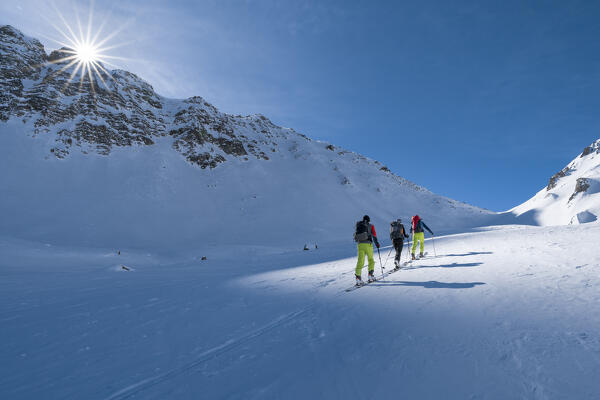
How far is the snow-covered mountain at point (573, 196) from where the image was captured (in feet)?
180

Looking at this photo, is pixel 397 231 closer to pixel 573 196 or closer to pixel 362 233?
pixel 362 233

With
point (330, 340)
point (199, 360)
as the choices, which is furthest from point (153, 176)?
point (330, 340)

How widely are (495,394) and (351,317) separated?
2.84 metres

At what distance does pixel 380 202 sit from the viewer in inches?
2496

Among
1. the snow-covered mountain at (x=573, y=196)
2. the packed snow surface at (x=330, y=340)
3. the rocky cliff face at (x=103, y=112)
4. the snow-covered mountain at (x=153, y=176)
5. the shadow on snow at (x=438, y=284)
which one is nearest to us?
the packed snow surface at (x=330, y=340)

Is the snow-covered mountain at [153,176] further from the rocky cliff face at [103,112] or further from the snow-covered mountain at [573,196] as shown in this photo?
the snow-covered mountain at [573,196]

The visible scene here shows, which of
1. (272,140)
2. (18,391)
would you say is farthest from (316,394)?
(272,140)

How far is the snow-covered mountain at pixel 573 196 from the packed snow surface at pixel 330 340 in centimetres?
6646

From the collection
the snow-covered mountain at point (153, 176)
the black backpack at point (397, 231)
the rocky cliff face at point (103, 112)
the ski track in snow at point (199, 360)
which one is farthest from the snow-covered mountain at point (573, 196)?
the ski track in snow at point (199, 360)

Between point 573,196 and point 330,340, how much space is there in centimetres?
8644

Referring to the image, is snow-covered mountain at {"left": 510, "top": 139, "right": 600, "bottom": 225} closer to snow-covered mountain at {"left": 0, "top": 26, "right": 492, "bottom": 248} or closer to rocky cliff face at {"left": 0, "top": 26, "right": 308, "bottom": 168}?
snow-covered mountain at {"left": 0, "top": 26, "right": 492, "bottom": 248}

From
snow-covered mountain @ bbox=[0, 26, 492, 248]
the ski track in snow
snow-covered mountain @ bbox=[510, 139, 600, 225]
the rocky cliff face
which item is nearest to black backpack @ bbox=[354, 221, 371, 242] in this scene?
the ski track in snow

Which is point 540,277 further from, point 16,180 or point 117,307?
point 16,180

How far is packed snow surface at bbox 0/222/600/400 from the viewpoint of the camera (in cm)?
311
